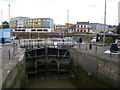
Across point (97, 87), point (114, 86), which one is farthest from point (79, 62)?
point (114, 86)

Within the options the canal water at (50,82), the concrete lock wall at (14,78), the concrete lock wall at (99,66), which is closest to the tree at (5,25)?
the canal water at (50,82)

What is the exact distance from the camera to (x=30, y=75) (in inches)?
561

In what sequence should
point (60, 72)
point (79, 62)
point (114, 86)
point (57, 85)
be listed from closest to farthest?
point (114, 86)
point (57, 85)
point (79, 62)
point (60, 72)

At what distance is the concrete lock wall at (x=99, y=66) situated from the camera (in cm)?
877

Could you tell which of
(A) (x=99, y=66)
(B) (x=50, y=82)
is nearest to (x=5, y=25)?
(B) (x=50, y=82)

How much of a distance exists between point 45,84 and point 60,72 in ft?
11.4

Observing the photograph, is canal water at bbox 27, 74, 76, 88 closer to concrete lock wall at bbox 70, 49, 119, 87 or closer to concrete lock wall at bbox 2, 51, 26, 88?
concrete lock wall at bbox 70, 49, 119, 87

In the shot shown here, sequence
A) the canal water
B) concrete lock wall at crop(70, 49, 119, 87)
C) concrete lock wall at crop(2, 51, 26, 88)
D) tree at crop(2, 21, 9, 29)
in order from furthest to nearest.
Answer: tree at crop(2, 21, 9, 29), the canal water, concrete lock wall at crop(70, 49, 119, 87), concrete lock wall at crop(2, 51, 26, 88)

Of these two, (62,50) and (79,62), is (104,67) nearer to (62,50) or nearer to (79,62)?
(79,62)

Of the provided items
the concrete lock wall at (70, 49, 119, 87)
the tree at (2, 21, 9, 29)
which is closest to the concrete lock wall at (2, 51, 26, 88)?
the concrete lock wall at (70, 49, 119, 87)

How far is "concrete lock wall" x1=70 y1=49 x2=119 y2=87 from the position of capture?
877 cm

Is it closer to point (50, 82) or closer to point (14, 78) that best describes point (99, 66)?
point (50, 82)

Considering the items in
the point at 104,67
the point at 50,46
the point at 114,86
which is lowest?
the point at 114,86

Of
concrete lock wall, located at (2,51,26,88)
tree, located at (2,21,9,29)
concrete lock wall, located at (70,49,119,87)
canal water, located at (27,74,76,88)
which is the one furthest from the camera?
tree, located at (2,21,9,29)
